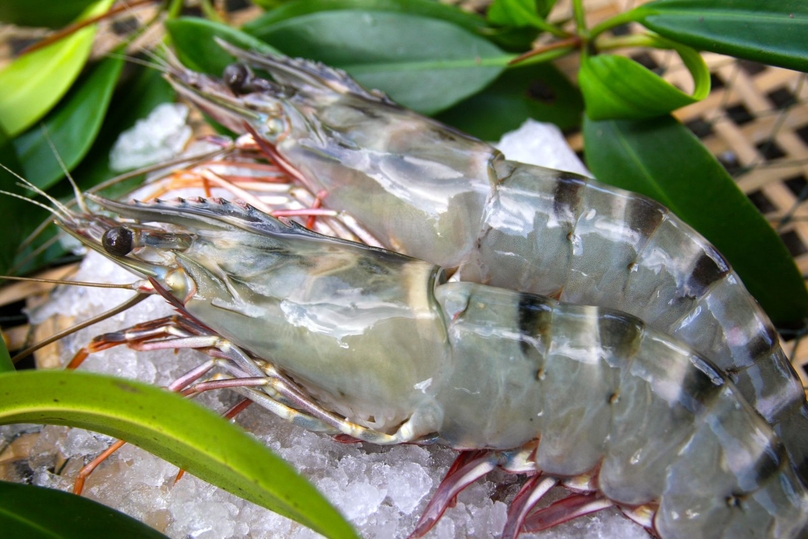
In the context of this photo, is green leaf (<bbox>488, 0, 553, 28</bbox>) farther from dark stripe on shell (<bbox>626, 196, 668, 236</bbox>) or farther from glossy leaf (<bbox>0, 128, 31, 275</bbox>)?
glossy leaf (<bbox>0, 128, 31, 275</bbox>)

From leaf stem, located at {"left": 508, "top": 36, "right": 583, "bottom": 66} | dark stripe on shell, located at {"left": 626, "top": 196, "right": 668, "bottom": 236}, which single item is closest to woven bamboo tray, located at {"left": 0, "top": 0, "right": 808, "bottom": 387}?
leaf stem, located at {"left": 508, "top": 36, "right": 583, "bottom": 66}

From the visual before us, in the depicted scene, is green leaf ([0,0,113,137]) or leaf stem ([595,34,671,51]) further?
green leaf ([0,0,113,137])

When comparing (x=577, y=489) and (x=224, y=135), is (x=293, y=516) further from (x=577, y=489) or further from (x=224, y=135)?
(x=224, y=135)

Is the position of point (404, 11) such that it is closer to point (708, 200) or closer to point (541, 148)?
point (541, 148)

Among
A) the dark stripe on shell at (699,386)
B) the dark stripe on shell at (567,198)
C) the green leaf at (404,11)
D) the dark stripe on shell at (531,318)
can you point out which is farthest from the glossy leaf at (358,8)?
the dark stripe on shell at (699,386)

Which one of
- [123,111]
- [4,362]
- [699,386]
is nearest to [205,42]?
[123,111]

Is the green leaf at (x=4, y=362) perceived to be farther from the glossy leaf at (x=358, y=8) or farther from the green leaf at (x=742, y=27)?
the green leaf at (x=742, y=27)
